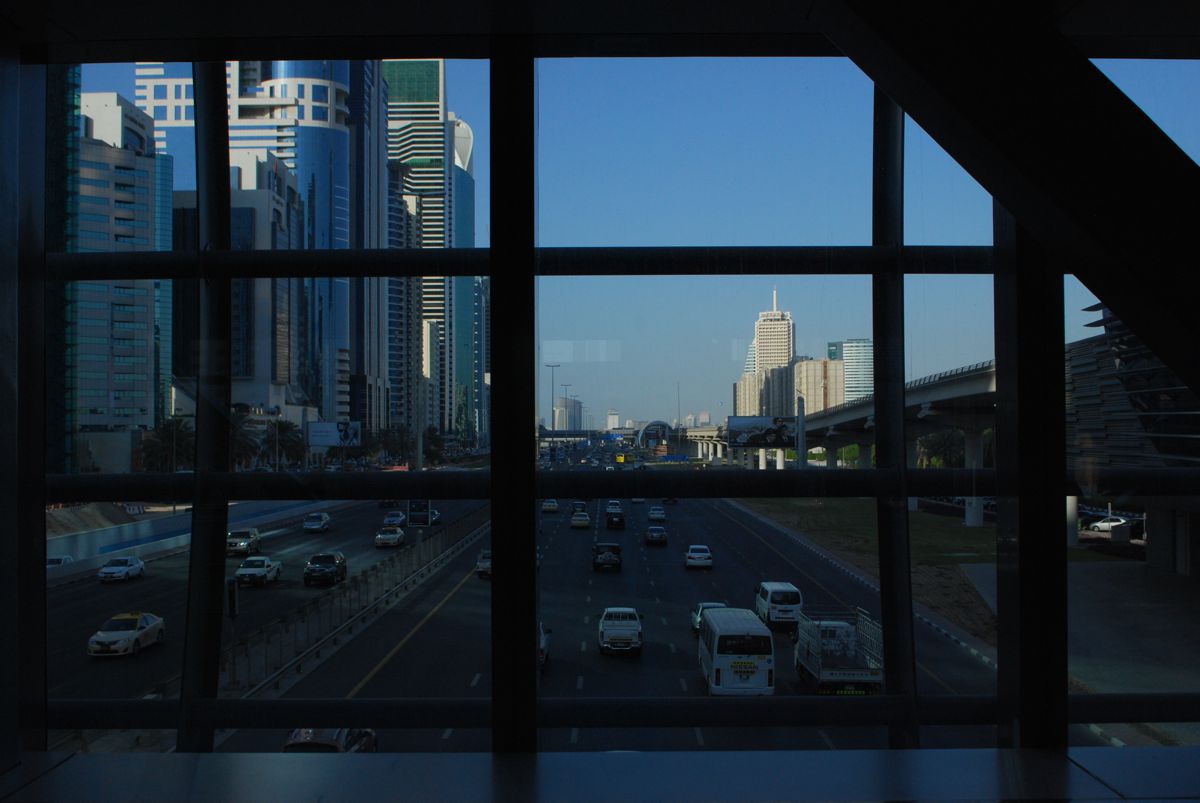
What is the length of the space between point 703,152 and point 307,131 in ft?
6.03

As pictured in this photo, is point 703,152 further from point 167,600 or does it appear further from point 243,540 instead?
point 167,600

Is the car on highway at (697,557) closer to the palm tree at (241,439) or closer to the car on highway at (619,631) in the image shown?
the car on highway at (619,631)

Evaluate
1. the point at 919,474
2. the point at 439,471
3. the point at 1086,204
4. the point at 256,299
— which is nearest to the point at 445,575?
the point at 439,471

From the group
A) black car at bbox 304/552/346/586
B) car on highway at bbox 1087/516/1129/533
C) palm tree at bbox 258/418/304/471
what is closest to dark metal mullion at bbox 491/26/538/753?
black car at bbox 304/552/346/586

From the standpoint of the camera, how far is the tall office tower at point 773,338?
11.3 feet

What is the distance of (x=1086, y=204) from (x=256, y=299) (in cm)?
315

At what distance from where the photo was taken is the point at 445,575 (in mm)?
3420

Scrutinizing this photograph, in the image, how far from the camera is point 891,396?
3.42 m

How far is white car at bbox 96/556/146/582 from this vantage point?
3.42 meters

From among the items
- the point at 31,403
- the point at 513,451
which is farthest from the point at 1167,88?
the point at 31,403

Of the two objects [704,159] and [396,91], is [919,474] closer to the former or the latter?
[704,159]

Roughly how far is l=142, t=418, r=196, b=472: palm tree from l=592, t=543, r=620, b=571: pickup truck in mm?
1826

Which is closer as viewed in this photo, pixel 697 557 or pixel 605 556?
pixel 605 556

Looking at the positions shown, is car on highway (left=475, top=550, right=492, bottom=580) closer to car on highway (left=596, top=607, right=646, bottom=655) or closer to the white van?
car on highway (left=596, top=607, right=646, bottom=655)
